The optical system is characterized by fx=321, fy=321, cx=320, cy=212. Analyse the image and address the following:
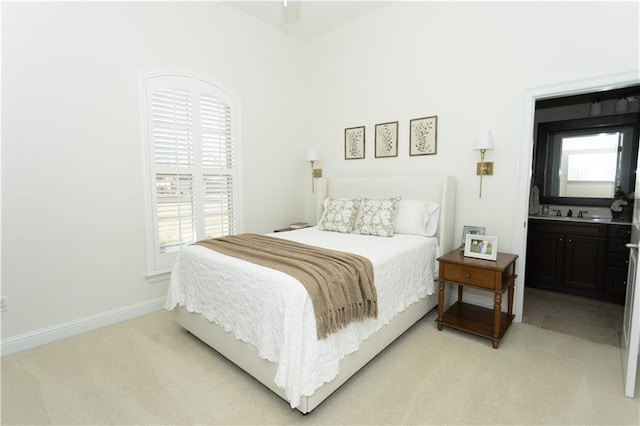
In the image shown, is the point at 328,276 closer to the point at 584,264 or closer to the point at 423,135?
the point at 423,135

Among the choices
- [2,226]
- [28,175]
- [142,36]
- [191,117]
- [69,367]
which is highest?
[142,36]

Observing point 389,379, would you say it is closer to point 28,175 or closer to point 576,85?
point 576,85

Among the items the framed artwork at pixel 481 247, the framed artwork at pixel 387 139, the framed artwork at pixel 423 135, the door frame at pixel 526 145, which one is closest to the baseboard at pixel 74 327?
the framed artwork at pixel 387 139

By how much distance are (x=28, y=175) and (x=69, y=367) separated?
1504mm

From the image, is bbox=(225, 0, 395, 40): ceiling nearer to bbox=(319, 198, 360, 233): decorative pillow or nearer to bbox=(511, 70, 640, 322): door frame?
bbox=(511, 70, 640, 322): door frame

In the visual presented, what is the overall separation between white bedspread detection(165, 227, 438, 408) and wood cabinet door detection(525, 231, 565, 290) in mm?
1670

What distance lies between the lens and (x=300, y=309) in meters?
1.72

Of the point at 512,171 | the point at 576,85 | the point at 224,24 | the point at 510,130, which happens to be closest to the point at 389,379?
the point at 512,171

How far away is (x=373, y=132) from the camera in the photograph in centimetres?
399

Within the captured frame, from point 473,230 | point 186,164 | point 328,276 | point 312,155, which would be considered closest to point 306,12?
point 312,155

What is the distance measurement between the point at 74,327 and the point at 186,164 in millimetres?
1794

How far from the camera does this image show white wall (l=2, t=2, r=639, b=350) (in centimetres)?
251

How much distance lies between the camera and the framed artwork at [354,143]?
4.12 meters

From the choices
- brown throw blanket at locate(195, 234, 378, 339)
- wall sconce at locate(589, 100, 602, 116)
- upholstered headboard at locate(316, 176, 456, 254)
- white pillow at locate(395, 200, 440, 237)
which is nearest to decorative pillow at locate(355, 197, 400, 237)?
white pillow at locate(395, 200, 440, 237)
